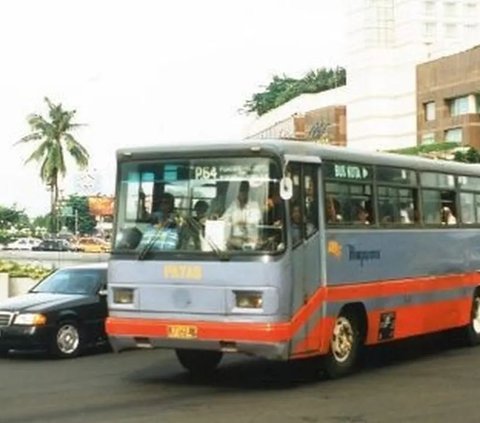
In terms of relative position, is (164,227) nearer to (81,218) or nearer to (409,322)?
(409,322)

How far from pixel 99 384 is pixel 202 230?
2.34 m

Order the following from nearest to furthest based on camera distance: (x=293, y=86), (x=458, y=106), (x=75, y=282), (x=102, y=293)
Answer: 1. (x=102, y=293)
2. (x=75, y=282)
3. (x=458, y=106)
4. (x=293, y=86)

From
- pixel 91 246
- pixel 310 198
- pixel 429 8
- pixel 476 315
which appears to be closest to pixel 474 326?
pixel 476 315

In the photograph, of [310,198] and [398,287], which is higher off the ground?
[310,198]

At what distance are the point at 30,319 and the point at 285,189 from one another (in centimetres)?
566

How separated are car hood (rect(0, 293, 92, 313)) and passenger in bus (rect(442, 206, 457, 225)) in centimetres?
547

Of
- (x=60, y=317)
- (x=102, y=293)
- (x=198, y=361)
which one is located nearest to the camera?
(x=198, y=361)

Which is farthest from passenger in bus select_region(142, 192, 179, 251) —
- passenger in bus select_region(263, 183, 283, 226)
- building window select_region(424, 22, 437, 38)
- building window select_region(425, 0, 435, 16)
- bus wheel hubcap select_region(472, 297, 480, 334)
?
building window select_region(425, 0, 435, 16)

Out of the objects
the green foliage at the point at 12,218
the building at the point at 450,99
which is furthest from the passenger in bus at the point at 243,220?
the green foliage at the point at 12,218

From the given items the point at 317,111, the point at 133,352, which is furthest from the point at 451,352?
the point at 317,111

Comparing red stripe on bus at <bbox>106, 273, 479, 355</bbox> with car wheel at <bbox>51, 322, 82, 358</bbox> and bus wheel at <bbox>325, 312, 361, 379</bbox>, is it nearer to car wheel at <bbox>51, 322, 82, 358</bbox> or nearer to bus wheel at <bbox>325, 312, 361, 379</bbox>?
bus wheel at <bbox>325, 312, 361, 379</bbox>

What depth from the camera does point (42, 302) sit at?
633 inches

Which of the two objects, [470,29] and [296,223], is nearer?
[296,223]

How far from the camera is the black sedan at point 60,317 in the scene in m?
15.6
